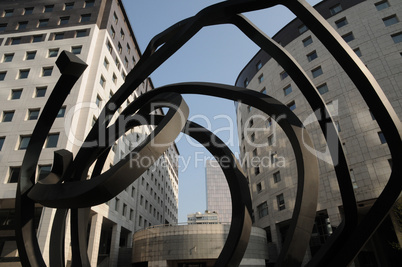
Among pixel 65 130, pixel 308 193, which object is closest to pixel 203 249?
pixel 65 130

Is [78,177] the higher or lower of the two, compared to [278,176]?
lower

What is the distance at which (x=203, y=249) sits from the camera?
2447 centimetres

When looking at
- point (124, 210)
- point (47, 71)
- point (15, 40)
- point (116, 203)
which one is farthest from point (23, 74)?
point (124, 210)

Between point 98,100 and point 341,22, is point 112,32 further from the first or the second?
point 341,22

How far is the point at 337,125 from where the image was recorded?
88.5 ft

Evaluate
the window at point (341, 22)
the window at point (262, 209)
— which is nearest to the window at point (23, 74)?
the window at point (262, 209)

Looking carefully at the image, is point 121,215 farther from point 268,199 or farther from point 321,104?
point 321,104

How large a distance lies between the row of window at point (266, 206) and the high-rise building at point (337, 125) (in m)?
0.03

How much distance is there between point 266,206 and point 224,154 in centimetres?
2568

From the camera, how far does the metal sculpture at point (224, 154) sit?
5.03 meters

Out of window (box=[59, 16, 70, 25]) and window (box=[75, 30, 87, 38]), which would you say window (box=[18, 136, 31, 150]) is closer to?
window (box=[75, 30, 87, 38])

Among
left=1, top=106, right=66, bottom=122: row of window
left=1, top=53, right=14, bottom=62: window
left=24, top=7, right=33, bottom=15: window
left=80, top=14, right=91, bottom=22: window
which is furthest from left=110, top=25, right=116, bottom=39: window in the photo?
left=1, top=106, right=66, bottom=122: row of window

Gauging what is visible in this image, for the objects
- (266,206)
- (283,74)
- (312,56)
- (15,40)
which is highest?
(15,40)

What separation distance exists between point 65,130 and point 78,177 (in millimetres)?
17008
